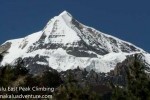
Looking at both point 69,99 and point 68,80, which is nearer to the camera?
point 69,99

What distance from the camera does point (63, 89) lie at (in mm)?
64812

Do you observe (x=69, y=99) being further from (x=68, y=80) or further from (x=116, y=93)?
(x=116, y=93)

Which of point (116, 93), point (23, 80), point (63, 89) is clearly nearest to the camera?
point (63, 89)

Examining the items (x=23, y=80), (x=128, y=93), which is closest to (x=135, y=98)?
(x=128, y=93)

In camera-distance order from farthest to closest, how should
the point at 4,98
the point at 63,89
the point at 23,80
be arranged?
the point at 23,80 → the point at 63,89 → the point at 4,98

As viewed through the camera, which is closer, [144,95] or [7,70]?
[7,70]

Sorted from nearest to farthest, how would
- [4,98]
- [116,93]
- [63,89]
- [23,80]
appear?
[4,98]
[63,89]
[23,80]
[116,93]

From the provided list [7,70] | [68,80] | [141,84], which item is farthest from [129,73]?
[7,70]

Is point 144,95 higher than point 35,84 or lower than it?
lower

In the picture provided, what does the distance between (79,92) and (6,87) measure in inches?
337

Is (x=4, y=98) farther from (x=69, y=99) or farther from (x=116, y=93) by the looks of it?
(x=116, y=93)

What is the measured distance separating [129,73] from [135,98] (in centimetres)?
592

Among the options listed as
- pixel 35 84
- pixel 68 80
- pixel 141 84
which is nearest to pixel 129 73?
pixel 141 84

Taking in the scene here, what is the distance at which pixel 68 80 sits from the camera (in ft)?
231
